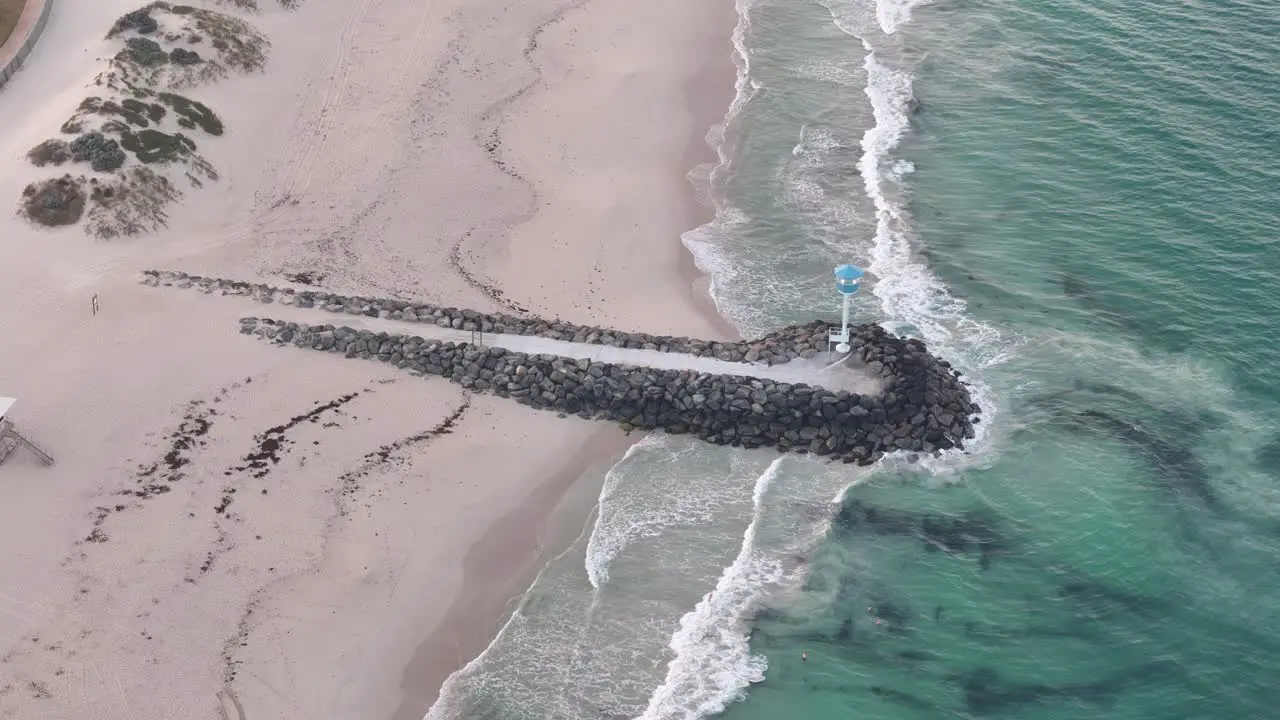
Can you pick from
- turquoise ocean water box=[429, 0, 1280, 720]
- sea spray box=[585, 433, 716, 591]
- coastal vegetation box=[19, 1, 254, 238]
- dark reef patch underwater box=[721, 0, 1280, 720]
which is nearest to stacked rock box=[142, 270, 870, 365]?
turquoise ocean water box=[429, 0, 1280, 720]

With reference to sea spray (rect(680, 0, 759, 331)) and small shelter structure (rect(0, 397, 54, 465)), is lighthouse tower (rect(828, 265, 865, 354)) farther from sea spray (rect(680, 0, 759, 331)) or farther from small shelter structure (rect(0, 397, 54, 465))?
small shelter structure (rect(0, 397, 54, 465))

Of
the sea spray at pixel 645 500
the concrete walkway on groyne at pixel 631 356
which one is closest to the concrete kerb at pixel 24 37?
the concrete walkway on groyne at pixel 631 356

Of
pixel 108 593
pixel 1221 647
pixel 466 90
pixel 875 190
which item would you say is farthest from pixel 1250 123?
pixel 108 593

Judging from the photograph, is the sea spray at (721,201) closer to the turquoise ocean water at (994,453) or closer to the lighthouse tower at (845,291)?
the turquoise ocean water at (994,453)

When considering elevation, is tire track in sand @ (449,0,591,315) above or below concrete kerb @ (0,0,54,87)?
below

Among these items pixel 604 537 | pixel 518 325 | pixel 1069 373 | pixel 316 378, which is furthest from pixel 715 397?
pixel 316 378

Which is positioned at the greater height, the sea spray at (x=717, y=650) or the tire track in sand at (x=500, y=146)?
the tire track in sand at (x=500, y=146)
